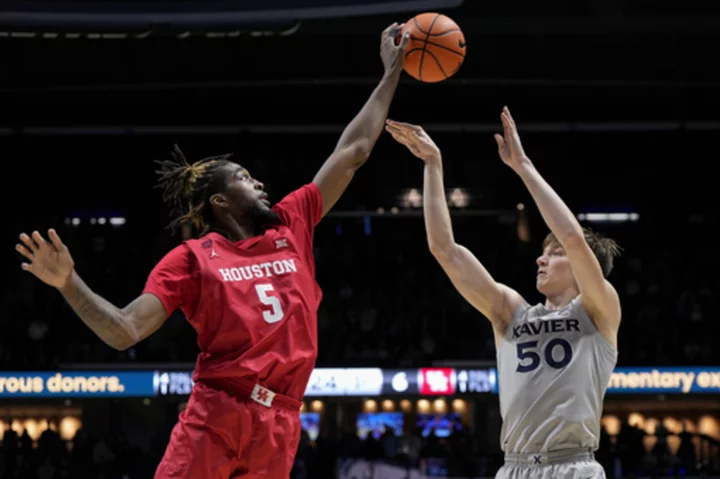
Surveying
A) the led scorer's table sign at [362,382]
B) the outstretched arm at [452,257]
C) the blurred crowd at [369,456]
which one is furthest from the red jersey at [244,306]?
the led scorer's table sign at [362,382]

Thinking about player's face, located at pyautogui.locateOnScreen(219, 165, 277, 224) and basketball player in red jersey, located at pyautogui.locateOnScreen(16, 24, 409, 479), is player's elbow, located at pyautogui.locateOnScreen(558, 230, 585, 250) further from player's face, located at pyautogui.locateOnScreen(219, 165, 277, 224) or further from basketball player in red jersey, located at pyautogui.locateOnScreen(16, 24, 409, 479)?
player's face, located at pyautogui.locateOnScreen(219, 165, 277, 224)

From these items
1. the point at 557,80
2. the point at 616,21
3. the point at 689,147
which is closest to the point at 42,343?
the point at 557,80

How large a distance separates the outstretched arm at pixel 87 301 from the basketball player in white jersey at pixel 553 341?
1537 millimetres

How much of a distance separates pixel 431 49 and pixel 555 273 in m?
1.53

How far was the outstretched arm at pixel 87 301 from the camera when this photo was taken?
10.4 ft

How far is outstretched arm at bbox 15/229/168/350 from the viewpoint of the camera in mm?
3184

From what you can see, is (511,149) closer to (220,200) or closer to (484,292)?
(484,292)

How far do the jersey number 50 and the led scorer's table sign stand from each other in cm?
1329

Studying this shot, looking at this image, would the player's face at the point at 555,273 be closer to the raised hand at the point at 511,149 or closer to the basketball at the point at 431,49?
the raised hand at the point at 511,149

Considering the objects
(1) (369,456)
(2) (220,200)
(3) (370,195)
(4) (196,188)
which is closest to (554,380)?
(2) (220,200)

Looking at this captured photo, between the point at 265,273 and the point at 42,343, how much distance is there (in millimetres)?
16416

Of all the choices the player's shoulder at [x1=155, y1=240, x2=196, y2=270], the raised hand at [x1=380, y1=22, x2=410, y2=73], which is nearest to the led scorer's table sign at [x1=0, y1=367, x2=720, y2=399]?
the raised hand at [x1=380, y1=22, x2=410, y2=73]

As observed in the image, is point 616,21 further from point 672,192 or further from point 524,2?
point 672,192

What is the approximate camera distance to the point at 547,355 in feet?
13.8
